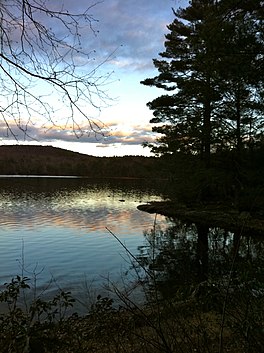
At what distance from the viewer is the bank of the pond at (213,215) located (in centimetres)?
1856

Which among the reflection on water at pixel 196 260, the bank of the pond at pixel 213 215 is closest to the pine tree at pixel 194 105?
the bank of the pond at pixel 213 215

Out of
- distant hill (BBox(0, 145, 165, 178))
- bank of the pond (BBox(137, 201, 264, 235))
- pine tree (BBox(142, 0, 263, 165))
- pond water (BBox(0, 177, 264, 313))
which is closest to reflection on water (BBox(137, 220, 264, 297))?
pond water (BBox(0, 177, 264, 313))

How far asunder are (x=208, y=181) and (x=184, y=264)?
39.5 feet

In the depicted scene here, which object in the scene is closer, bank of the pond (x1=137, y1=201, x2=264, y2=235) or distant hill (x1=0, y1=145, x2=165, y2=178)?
bank of the pond (x1=137, y1=201, x2=264, y2=235)

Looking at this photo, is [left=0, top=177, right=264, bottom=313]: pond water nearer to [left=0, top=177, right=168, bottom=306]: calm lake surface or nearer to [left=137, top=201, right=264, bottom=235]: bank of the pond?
[left=0, top=177, right=168, bottom=306]: calm lake surface

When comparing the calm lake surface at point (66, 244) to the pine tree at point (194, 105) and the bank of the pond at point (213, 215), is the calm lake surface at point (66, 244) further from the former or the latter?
the pine tree at point (194, 105)

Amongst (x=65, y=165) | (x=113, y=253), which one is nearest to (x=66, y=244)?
(x=113, y=253)

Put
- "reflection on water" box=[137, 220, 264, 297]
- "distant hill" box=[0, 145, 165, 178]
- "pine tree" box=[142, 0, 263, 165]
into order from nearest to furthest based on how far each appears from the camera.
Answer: "reflection on water" box=[137, 220, 264, 297] → "pine tree" box=[142, 0, 263, 165] → "distant hill" box=[0, 145, 165, 178]

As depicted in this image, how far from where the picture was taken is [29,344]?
508cm

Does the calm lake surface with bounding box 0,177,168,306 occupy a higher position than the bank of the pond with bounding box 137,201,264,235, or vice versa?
the bank of the pond with bounding box 137,201,264,235

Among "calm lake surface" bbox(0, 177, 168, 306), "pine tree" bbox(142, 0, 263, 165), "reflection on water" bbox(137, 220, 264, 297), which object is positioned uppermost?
"pine tree" bbox(142, 0, 263, 165)

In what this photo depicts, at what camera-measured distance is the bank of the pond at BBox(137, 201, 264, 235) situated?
18562mm

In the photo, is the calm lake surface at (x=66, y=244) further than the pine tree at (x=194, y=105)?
No

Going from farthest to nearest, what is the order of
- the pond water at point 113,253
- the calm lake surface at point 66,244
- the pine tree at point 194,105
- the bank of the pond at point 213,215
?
1. the pine tree at point 194,105
2. the bank of the pond at point 213,215
3. the calm lake surface at point 66,244
4. the pond water at point 113,253
